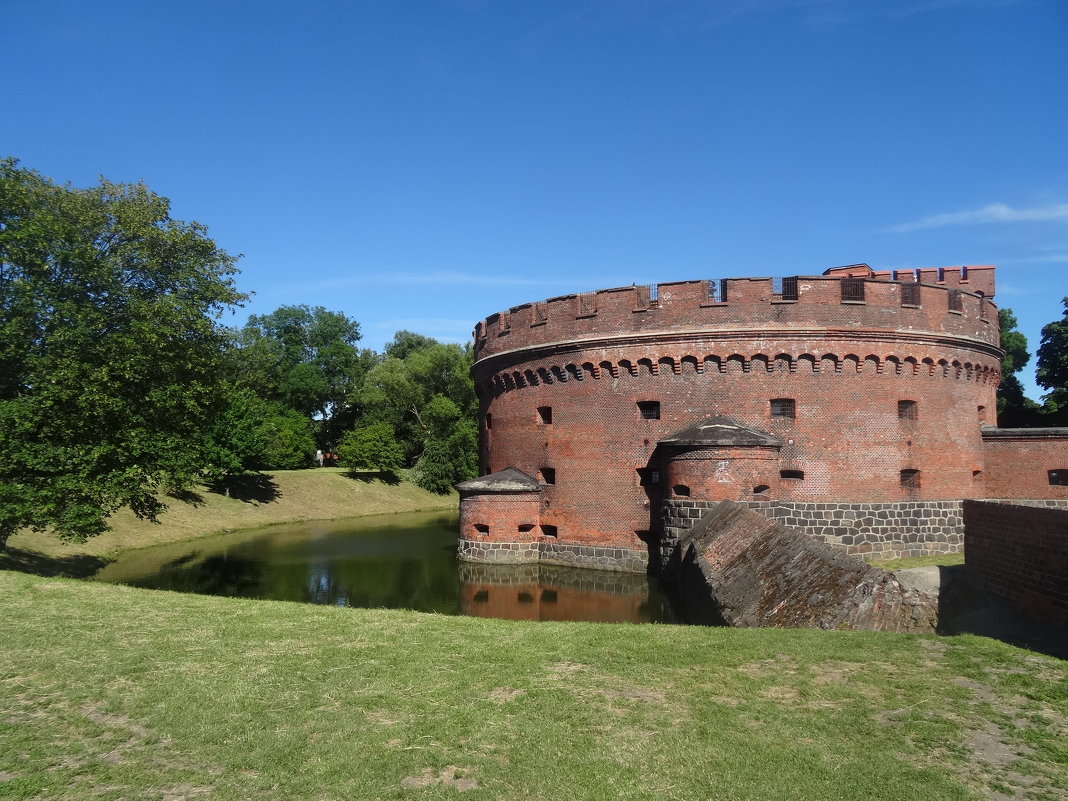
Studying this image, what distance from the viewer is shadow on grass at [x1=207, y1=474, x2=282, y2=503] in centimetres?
3369

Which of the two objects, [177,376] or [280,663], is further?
[177,376]

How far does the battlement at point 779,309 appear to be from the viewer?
1669cm

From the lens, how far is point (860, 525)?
16.2 m

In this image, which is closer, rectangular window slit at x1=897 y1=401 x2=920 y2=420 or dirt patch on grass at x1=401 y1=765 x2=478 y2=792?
dirt patch on grass at x1=401 y1=765 x2=478 y2=792

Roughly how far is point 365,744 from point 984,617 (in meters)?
6.91

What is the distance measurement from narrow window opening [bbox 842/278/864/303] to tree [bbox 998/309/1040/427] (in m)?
17.7

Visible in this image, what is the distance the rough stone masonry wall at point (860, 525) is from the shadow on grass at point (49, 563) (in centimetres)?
1459

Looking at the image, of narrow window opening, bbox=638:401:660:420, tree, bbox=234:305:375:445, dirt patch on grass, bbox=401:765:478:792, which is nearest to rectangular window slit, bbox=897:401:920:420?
narrow window opening, bbox=638:401:660:420

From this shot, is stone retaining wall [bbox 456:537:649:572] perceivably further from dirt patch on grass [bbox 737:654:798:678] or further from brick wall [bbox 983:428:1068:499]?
dirt patch on grass [bbox 737:654:798:678]

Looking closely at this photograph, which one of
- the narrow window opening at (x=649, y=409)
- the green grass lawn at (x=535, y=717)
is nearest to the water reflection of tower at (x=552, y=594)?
the narrow window opening at (x=649, y=409)

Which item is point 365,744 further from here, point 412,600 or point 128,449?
point 128,449

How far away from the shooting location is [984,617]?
7633 mm

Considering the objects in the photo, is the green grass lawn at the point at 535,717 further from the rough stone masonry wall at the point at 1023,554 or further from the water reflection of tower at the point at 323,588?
the water reflection of tower at the point at 323,588

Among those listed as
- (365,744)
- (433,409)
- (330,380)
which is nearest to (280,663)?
(365,744)
